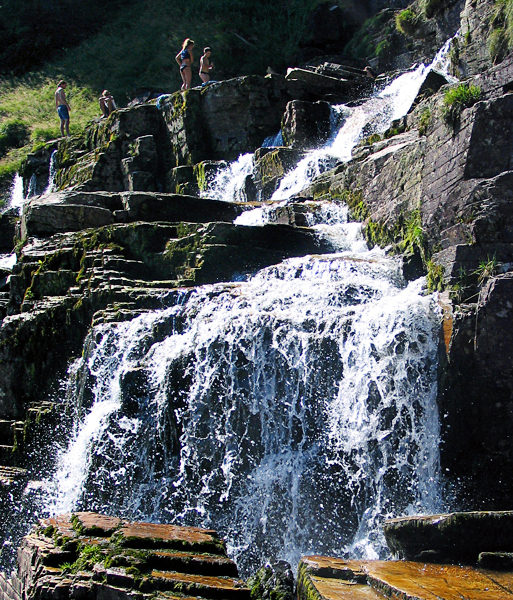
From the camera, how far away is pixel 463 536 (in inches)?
234

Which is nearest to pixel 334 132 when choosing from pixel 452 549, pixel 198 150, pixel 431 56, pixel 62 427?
pixel 198 150

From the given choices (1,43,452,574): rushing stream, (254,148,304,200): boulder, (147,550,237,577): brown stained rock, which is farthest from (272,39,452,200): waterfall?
(147,550,237,577): brown stained rock

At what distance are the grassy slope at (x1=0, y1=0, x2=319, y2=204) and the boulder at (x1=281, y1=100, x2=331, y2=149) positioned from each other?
473 inches

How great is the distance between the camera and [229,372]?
951cm

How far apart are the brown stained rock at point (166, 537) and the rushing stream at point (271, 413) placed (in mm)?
2233

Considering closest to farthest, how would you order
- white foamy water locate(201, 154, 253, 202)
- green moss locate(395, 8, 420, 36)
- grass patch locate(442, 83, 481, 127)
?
grass patch locate(442, 83, 481, 127)
white foamy water locate(201, 154, 253, 202)
green moss locate(395, 8, 420, 36)

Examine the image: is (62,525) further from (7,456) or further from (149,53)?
(149,53)

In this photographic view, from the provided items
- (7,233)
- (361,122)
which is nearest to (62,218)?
(7,233)

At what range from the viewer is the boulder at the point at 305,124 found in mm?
19438

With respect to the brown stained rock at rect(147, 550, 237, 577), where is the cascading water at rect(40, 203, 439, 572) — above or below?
above

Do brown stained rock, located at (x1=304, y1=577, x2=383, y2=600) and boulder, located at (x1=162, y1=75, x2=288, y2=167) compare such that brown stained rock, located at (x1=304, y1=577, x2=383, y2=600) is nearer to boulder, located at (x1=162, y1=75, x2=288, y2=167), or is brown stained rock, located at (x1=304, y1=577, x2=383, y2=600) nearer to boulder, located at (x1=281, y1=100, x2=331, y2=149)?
boulder, located at (x1=281, y1=100, x2=331, y2=149)

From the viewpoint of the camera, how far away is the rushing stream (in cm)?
854

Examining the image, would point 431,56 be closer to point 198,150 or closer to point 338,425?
point 198,150

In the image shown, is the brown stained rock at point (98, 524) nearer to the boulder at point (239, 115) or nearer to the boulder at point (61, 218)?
the boulder at point (61, 218)
